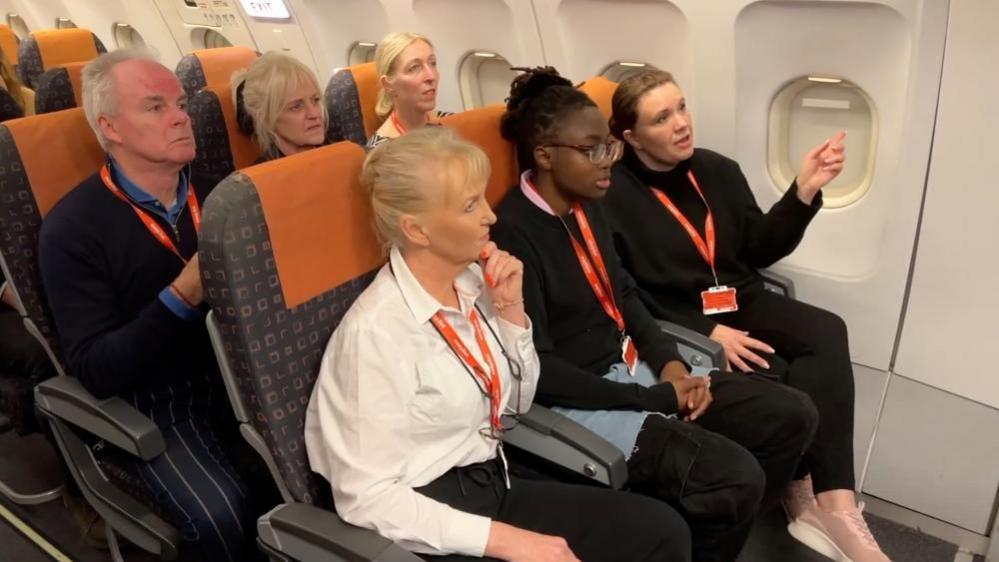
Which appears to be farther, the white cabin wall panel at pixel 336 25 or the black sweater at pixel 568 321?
the white cabin wall panel at pixel 336 25

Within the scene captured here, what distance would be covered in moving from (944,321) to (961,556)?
0.83 m

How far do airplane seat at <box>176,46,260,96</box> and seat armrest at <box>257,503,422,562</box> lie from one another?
267 centimetres

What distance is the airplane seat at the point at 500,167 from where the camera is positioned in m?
2.35

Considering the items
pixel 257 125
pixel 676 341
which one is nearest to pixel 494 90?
pixel 257 125

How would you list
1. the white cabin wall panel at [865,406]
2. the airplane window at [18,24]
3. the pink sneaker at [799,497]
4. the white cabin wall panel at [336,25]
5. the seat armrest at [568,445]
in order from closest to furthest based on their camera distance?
the seat armrest at [568,445] → the pink sneaker at [799,497] → the white cabin wall panel at [865,406] → the white cabin wall panel at [336,25] → the airplane window at [18,24]

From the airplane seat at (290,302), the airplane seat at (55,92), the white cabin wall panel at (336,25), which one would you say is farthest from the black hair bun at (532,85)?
the white cabin wall panel at (336,25)

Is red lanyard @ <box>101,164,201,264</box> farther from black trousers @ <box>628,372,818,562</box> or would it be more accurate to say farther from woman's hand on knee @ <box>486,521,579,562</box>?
black trousers @ <box>628,372,818,562</box>

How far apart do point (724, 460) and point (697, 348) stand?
50 cm

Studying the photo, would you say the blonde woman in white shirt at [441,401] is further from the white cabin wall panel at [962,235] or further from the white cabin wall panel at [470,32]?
the white cabin wall panel at [470,32]

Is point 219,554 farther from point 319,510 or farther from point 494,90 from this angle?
point 494,90

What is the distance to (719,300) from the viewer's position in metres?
2.79

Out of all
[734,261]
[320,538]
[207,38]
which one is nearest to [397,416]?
[320,538]

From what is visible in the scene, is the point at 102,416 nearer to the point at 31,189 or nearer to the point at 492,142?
the point at 31,189

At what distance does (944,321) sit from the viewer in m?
2.76
